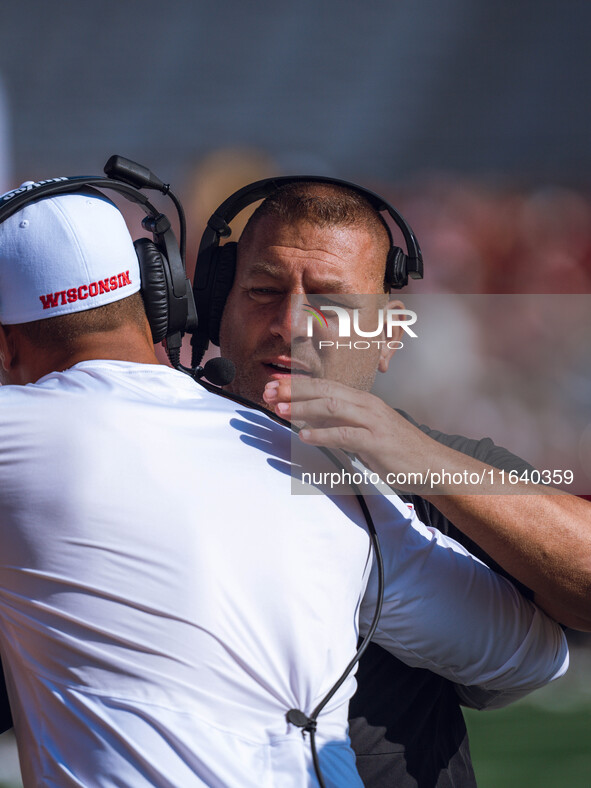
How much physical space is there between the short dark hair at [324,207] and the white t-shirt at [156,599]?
40.0 inches

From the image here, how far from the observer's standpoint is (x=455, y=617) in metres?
1.09

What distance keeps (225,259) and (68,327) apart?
0.90 meters

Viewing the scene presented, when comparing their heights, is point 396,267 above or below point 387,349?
above

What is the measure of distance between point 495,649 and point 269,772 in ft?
1.34

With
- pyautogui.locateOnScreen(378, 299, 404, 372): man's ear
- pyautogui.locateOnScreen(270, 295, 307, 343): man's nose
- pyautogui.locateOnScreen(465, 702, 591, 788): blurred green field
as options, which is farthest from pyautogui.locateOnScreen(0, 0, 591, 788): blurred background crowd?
pyautogui.locateOnScreen(270, 295, 307, 343): man's nose

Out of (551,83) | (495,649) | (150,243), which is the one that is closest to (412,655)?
(495,649)

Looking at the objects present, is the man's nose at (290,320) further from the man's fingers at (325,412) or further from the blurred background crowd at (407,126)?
the blurred background crowd at (407,126)

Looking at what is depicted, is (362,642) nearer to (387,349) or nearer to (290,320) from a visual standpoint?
(290,320)

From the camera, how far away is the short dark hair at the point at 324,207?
6.12ft

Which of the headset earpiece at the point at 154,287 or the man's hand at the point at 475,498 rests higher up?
the headset earpiece at the point at 154,287

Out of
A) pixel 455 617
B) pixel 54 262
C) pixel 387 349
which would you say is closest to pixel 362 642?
pixel 455 617

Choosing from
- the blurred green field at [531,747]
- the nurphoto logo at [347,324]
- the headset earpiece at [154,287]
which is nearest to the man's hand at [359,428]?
the headset earpiece at [154,287]

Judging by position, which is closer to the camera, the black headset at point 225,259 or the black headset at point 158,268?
the black headset at point 158,268

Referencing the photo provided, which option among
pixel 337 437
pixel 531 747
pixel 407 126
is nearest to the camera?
pixel 337 437
